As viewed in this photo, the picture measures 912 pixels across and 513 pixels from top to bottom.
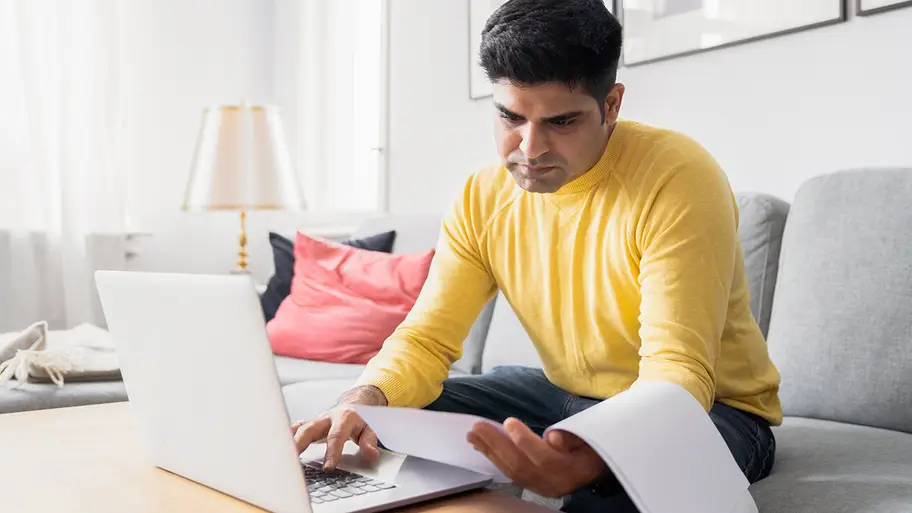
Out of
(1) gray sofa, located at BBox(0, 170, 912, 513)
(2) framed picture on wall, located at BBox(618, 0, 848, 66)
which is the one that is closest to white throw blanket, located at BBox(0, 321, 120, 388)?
(1) gray sofa, located at BBox(0, 170, 912, 513)

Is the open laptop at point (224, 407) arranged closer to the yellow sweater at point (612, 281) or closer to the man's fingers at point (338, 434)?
the man's fingers at point (338, 434)

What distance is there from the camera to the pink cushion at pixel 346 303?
236cm

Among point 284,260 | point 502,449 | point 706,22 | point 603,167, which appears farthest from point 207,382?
point 284,260

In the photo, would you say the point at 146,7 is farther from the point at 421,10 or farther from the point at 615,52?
the point at 615,52

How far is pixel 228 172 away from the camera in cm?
328

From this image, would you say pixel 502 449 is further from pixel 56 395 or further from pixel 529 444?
pixel 56 395

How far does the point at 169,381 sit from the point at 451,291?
0.53m

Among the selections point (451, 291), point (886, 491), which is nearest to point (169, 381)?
point (451, 291)

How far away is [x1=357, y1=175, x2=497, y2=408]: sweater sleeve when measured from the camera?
1247 mm

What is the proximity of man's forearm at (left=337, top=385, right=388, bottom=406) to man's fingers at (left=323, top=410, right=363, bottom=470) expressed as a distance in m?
0.11

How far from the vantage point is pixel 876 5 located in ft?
5.76

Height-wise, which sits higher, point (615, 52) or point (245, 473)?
point (615, 52)

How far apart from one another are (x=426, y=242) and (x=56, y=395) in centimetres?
107

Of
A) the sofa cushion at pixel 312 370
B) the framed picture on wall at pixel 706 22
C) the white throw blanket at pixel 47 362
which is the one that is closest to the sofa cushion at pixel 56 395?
the white throw blanket at pixel 47 362
